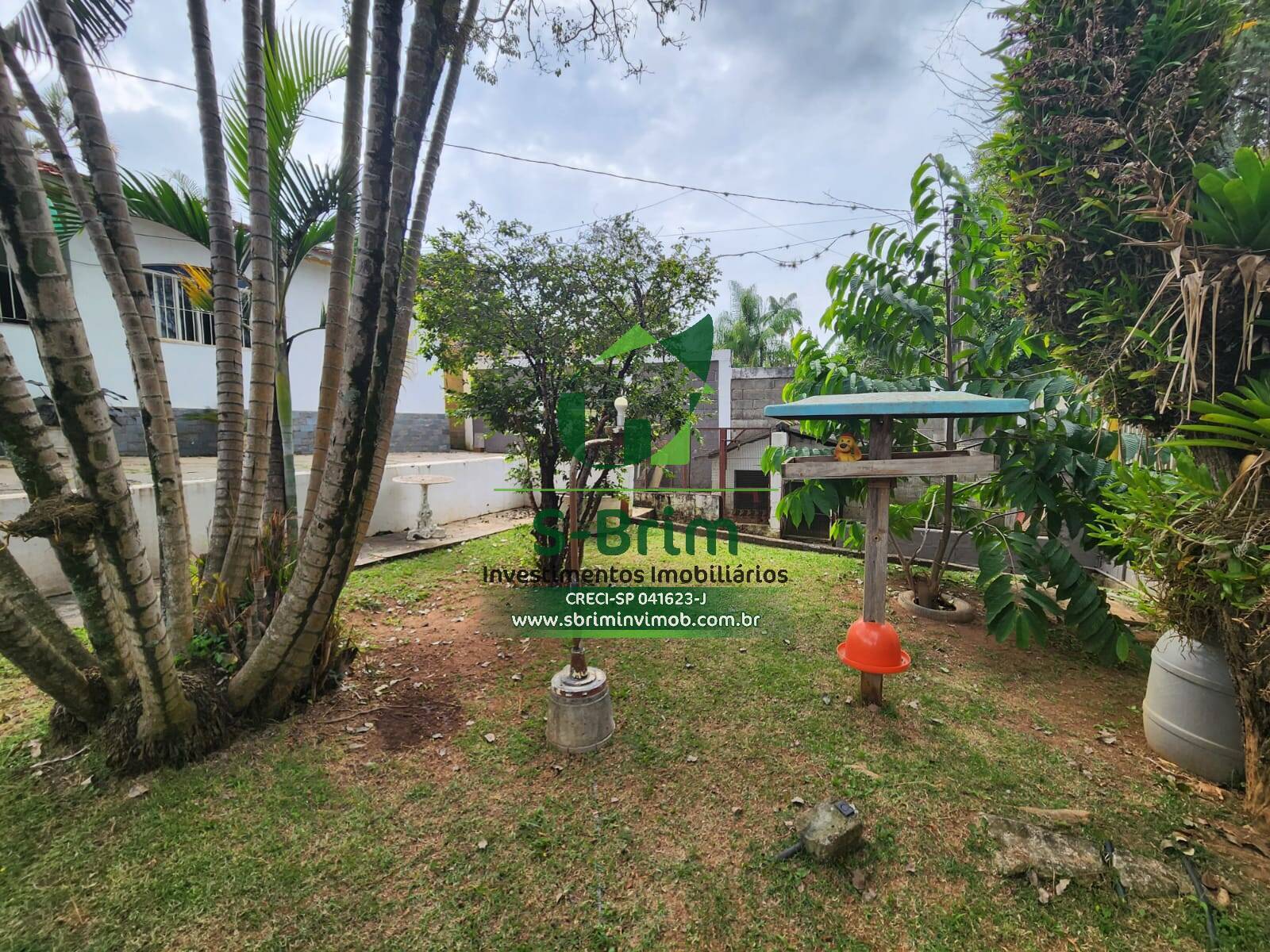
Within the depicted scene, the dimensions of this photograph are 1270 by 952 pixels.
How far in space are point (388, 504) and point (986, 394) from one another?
782 cm

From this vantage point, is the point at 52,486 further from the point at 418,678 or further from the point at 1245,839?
the point at 1245,839

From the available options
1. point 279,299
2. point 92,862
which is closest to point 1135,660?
point 92,862

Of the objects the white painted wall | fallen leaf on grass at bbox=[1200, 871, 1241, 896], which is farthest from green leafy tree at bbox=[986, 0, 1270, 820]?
the white painted wall

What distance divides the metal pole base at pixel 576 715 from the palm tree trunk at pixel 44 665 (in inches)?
96.5

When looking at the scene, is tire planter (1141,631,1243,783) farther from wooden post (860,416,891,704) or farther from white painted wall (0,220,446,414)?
white painted wall (0,220,446,414)

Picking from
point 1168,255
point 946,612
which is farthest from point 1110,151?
point 946,612

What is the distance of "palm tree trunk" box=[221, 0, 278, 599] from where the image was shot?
2.79 metres

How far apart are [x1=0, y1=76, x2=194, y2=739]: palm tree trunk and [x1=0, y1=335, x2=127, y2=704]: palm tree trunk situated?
81 millimetres

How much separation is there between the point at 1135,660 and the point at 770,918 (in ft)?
13.7

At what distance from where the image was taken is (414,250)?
3.22 m

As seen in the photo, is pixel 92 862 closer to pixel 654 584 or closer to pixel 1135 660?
pixel 654 584

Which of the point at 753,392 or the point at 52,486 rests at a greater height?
the point at 753,392

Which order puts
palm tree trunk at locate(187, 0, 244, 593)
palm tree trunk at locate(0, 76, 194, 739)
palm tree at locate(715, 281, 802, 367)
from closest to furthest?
palm tree trunk at locate(0, 76, 194, 739) < palm tree trunk at locate(187, 0, 244, 593) < palm tree at locate(715, 281, 802, 367)

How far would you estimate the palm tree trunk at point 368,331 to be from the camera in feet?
8.18
